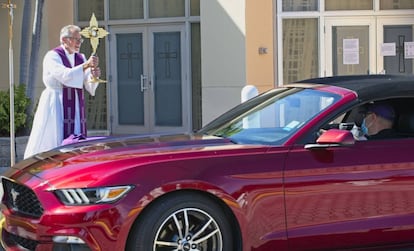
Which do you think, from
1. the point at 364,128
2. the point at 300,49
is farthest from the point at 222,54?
the point at 364,128

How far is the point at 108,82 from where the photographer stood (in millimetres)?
13945

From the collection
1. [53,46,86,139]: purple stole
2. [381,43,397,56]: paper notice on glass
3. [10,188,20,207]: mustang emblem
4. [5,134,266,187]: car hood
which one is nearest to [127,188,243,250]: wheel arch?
[5,134,266,187]: car hood

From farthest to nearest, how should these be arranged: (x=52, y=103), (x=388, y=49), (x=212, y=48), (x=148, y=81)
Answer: (x=148, y=81) → (x=388, y=49) → (x=212, y=48) → (x=52, y=103)

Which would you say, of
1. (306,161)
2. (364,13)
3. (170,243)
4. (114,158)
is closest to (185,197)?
(170,243)

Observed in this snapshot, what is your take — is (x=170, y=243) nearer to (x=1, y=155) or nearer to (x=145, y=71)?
(x=1, y=155)

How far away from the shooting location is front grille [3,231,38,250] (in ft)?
14.8

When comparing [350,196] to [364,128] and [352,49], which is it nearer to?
[364,128]

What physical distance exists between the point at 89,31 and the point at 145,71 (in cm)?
615

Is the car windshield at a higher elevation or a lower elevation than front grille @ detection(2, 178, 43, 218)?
higher

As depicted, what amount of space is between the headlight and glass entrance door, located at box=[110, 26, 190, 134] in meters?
8.85

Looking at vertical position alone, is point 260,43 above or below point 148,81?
above

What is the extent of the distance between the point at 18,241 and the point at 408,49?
950 cm

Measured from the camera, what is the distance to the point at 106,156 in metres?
4.76

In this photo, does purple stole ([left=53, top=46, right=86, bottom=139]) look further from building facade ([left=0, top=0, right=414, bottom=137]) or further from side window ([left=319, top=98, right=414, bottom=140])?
building facade ([left=0, top=0, right=414, bottom=137])
